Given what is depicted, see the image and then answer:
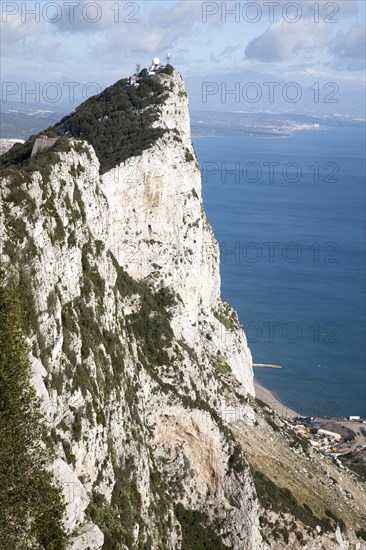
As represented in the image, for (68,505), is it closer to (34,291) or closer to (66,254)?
(34,291)

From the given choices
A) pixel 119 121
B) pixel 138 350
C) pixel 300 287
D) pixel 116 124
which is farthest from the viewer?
pixel 300 287

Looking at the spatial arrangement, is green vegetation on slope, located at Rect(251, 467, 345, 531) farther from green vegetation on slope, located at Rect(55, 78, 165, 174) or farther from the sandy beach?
the sandy beach

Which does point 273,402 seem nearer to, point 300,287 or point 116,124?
point 300,287

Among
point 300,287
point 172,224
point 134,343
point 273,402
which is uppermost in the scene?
point 172,224

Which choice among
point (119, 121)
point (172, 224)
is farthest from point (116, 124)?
point (172, 224)

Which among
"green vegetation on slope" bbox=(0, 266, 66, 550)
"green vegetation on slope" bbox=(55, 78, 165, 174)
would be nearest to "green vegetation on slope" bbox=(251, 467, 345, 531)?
"green vegetation on slope" bbox=(55, 78, 165, 174)

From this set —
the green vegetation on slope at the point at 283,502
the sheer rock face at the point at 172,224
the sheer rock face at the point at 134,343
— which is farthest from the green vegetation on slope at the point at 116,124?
Result: the green vegetation on slope at the point at 283,502
